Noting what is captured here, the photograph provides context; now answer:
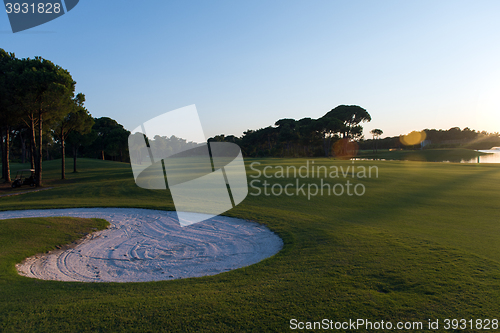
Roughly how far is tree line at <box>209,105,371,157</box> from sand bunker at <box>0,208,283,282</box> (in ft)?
218

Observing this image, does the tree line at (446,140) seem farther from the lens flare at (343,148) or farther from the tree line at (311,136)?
the lens flare at (343,148)

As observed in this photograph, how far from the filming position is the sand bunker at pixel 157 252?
6.69 m

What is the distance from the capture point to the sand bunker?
263 inches

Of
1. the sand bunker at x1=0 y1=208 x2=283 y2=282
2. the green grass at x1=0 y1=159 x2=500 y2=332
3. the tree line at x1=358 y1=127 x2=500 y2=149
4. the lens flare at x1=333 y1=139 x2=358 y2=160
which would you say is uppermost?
the tree line at x1=358 y1=127 x2=500 y2=149

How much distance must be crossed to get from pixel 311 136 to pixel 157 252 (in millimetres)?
72463

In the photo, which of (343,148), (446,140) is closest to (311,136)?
(343,148)

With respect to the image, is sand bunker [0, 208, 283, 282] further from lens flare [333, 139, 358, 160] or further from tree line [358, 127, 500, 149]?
tree line [358, 127, 500, 149]

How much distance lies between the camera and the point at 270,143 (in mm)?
94250

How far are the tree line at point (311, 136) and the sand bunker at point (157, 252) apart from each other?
6658cm

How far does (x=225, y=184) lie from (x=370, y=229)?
12.6m

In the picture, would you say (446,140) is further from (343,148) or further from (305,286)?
(305,286)

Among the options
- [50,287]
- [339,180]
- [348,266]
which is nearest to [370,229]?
[348,266]

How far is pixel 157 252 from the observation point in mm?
8180

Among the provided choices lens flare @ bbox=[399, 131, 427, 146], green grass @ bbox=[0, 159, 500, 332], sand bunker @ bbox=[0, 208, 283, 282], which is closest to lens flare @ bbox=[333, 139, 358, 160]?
lens flare @ bbox=[399, 131, 427, 146]
